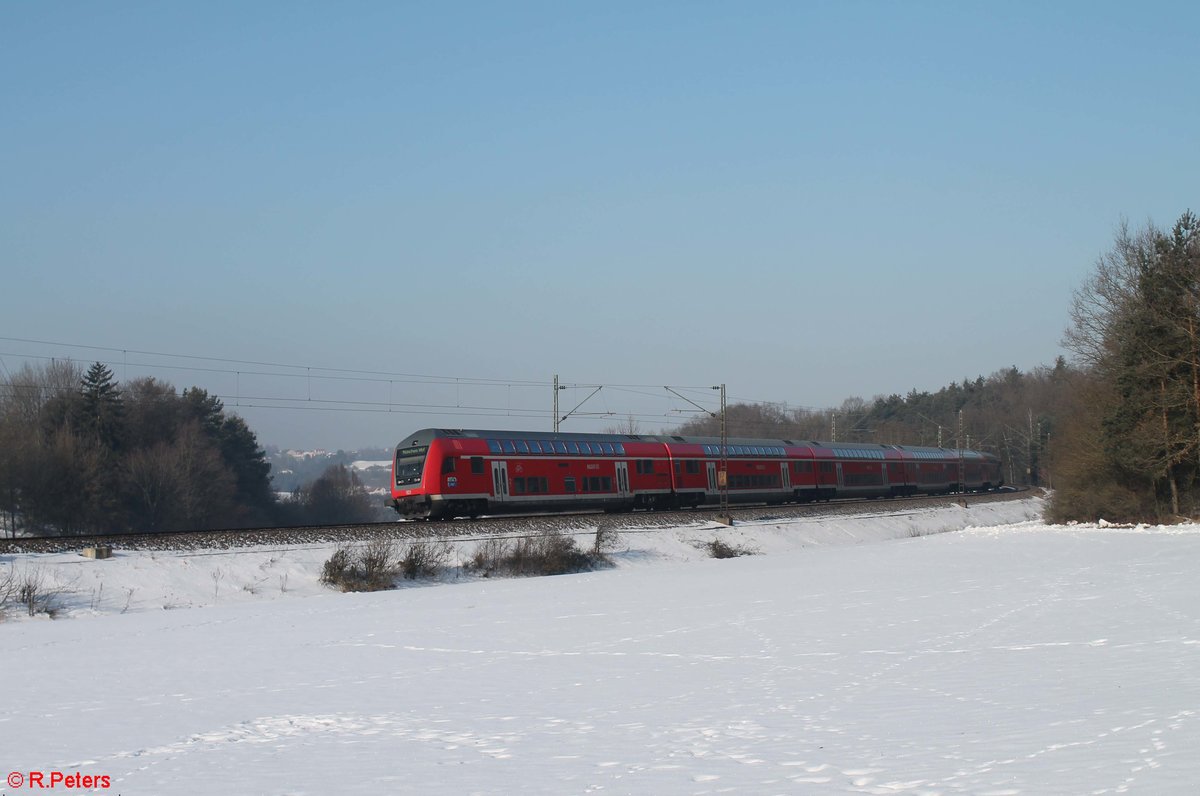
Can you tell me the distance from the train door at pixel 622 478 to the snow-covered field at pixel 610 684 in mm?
17989

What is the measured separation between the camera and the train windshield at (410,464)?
3791 centimetres

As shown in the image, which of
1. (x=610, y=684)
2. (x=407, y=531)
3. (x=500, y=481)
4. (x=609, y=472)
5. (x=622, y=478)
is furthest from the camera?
(x=622, y=478)

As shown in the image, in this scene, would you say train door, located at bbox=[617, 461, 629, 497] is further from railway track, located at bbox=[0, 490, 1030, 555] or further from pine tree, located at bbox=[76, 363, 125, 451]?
pine tree, located at bbox=[76, 363, 125, 451]

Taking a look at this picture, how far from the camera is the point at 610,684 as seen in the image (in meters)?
13.5

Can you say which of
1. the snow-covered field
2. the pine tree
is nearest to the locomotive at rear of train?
the snow-covered field

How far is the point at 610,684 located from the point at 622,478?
31.9 metres

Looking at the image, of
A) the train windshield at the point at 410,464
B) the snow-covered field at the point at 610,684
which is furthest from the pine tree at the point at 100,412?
the snow-covered field at the point at 610,684

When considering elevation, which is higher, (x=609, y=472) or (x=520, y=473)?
(x=520, y=473)

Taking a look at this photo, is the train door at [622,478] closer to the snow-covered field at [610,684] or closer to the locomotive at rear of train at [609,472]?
the locomotive at rear of train at [609,472]

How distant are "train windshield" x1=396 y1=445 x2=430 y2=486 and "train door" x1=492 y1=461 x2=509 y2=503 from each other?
2.78 m

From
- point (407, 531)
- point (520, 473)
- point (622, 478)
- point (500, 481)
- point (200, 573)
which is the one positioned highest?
point (520, 473)

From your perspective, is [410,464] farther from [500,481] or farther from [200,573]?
[200,573]

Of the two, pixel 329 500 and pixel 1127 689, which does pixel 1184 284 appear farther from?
pixel 329 500

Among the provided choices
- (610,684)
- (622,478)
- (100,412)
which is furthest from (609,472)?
(100,412)
